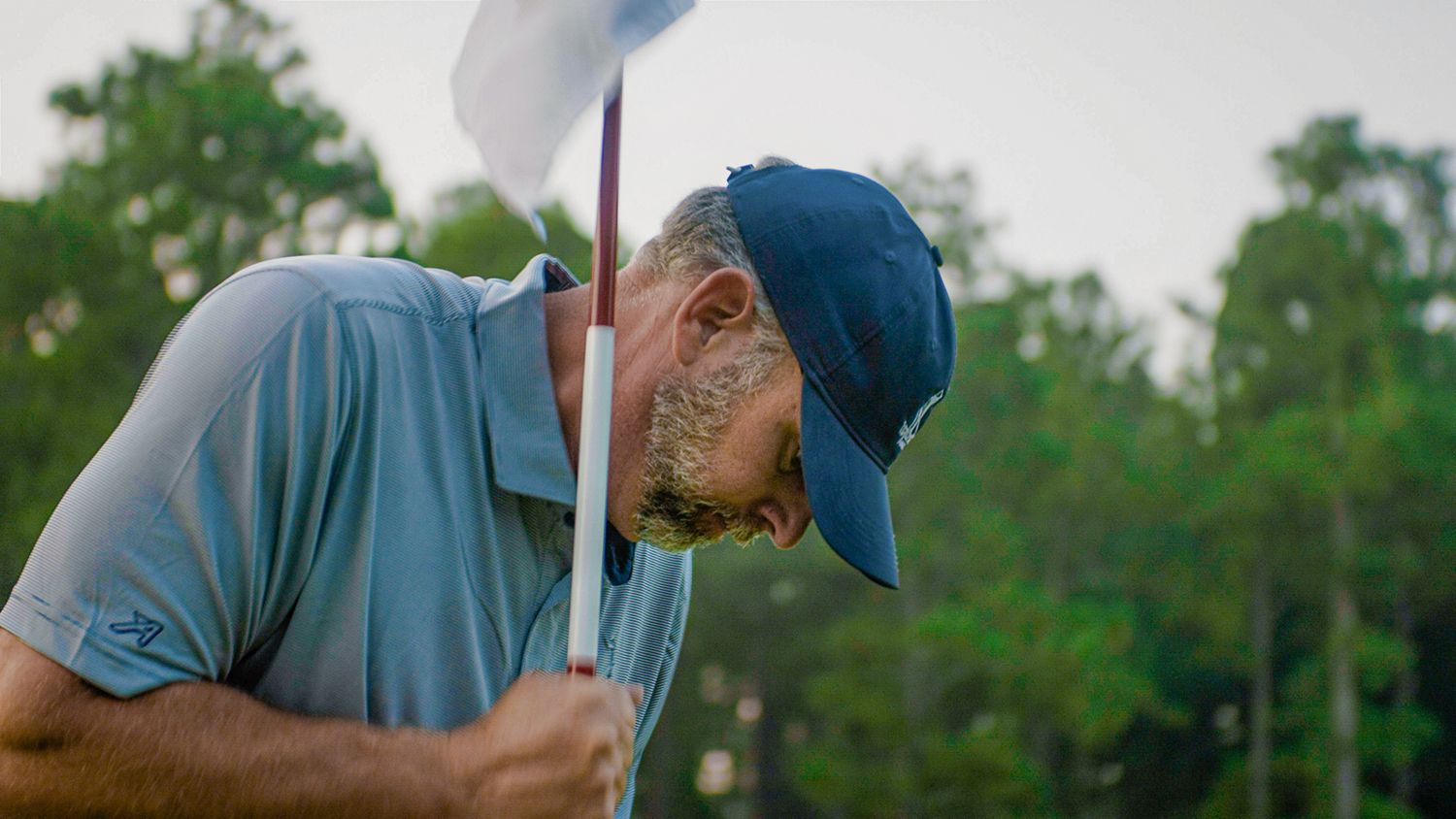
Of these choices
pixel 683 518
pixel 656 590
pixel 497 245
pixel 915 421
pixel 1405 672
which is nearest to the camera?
A: pixel 683 518

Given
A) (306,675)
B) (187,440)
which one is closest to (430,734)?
(306,675)

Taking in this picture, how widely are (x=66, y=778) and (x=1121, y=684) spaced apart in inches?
1188

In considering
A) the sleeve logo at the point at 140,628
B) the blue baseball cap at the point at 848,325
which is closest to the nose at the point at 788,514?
the blue baseball cap at the point at 848,325

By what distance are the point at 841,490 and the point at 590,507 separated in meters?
0.57

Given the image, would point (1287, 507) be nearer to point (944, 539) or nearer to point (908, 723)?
point (944, 539)

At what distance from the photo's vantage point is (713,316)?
240cm

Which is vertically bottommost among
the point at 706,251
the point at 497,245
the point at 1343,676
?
the point at 1343,676

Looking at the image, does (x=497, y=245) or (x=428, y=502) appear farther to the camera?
(x=497, y=245)

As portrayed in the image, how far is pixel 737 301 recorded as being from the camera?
2.39 metres

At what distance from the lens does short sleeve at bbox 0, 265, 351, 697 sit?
1752 millimetres

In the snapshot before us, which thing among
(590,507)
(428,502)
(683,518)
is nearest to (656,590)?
(683,518)

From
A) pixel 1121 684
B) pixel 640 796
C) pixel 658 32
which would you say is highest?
pixel 658 32

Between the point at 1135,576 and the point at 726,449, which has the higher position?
the point at 726,449

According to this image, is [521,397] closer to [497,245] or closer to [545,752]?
[545,752]
